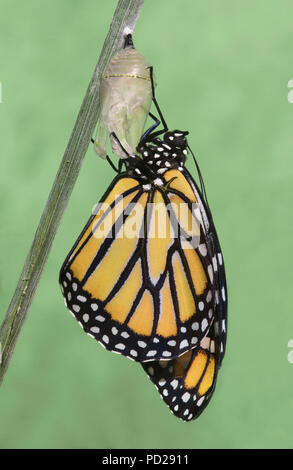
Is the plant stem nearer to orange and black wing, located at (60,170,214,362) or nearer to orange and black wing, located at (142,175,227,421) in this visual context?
orange and black wing, located at (60,170,214,362)

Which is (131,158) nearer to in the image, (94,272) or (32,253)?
(94,272)

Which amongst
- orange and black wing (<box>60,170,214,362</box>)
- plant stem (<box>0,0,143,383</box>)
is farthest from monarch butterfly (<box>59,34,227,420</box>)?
plant stem (<box>0,0,143,383</box>)

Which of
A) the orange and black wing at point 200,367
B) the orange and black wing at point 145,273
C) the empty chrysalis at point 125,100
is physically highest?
the empty chrysalis at point 125,100

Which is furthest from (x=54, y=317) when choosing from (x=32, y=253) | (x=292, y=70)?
(x=292, y=70)

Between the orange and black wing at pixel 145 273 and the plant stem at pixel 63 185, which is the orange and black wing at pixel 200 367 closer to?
the orange and black wing at pixel 145 273

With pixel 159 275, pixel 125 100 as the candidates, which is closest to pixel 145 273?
pixel 159 275

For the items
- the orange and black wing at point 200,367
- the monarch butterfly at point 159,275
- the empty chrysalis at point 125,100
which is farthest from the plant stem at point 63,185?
the orange and black wing at point 200,367
